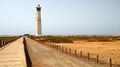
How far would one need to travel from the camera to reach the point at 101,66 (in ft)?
73.7

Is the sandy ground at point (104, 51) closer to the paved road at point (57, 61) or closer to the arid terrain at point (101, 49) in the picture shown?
the arid terrain at point (101, 49)

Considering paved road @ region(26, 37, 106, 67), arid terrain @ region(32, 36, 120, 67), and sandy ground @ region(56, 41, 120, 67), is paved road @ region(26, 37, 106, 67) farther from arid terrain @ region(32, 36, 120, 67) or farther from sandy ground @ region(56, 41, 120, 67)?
sandy ground @ region(56, 41, 120, 67)

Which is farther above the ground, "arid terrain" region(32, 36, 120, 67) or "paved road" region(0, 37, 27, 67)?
"paved road" region(0, 37, 27, 67)

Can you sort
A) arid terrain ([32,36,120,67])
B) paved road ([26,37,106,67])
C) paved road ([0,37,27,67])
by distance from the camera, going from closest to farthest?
paved road ([0,37,27,67]) < paved road ([26,37,106,67]) < arid terrain ([32,36,120,67])

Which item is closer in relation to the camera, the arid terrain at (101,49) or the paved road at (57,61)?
the paved road at (57,61)

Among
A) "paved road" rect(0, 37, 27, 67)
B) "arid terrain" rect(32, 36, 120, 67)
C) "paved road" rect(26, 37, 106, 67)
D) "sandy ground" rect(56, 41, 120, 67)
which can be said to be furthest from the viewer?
"arid terrain" rect(32, 36, 120, 67)

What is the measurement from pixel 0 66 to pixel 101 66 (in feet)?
28.5

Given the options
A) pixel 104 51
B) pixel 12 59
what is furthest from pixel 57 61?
pixel 104 51

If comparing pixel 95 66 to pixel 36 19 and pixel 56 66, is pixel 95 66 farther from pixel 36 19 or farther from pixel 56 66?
pixel 36 19

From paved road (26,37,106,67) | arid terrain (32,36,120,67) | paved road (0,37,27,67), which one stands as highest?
paved road (0,37,27,67)

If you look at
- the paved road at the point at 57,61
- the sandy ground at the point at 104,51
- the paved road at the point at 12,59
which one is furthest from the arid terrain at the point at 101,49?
the paved road at the point at 12,59

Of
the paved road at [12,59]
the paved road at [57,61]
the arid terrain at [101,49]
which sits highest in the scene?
the paved road at [12,59]

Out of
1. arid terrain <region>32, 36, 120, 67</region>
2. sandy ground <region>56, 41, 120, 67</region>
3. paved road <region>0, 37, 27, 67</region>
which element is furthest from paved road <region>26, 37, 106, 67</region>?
sandy ground <region>56, 41, 120, 67</region>

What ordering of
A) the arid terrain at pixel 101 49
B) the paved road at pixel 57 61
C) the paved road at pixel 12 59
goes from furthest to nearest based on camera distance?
1. the arid terrain at pixel 101 49
2. the paved road at pixel 57 61
3. the paved road at pixel 12 59
